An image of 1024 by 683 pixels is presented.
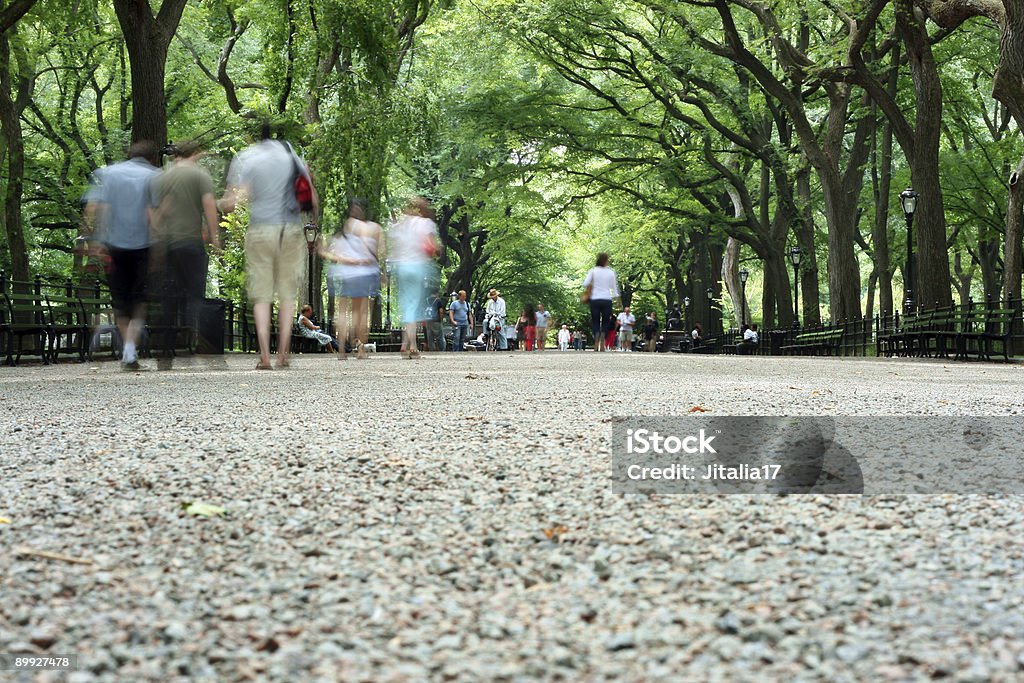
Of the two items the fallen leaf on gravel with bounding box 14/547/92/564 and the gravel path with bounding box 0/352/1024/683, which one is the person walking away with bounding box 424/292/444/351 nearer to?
the gravel path with bounding box 0/352/1024/683

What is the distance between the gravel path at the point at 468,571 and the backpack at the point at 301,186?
5.05 metres

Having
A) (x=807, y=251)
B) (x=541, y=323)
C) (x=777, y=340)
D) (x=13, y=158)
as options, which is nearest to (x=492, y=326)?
(x=541, y=323)

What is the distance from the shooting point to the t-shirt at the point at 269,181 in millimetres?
9461

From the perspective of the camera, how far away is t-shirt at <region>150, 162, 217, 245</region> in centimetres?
934

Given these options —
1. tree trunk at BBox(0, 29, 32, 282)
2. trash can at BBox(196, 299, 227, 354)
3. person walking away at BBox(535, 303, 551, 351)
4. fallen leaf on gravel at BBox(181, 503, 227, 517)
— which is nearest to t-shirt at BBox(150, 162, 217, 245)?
trash can at BBox(196, 299, 227, 354)

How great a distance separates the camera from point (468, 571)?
260 centimetres

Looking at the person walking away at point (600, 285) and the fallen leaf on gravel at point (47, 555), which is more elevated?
the person walking away at point (600, 285)

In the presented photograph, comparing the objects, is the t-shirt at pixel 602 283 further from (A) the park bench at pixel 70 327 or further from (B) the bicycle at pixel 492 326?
(B) the bicycle at pixel 492 326

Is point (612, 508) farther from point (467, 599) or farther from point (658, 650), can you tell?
point (658, 650)

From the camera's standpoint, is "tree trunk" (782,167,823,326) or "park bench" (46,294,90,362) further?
"tree trunk" (782,167,823,326)

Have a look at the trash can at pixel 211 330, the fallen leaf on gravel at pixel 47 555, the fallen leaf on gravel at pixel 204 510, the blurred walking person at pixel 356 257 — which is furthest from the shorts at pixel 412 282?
the fallen leaf on gravel at pixel 47 555

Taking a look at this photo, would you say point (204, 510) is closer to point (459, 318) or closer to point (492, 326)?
point (459, 318)

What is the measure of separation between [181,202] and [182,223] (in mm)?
178

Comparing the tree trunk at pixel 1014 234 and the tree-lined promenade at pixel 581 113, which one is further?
the tree trunk at pixel 1014 234
